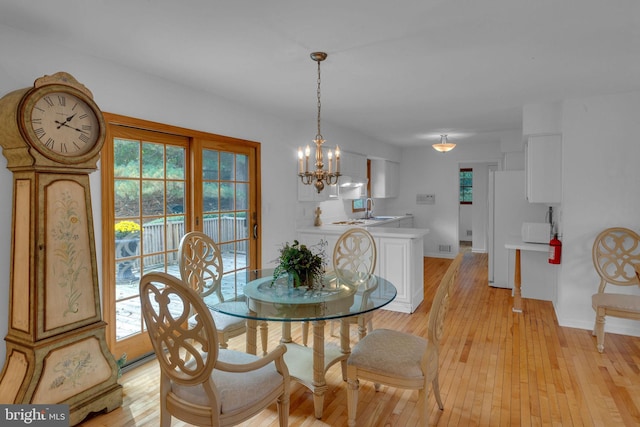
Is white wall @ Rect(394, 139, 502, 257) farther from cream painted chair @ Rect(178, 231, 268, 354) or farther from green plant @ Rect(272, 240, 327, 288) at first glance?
green plant @ Rect(272, 240, 327, 288)

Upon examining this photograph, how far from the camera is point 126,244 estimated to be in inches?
122

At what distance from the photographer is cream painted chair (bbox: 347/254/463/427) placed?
2.07 meters

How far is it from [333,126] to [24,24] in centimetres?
370

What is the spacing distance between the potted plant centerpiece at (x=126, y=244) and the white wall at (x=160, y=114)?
0.72 ft

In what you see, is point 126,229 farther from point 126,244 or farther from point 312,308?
point 312,308

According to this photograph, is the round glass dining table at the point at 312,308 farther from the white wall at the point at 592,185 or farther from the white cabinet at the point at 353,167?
the white cabinet at the point at 353,167

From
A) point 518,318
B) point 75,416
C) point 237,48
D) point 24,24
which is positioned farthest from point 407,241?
point 24,24

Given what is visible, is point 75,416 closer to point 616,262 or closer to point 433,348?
point 433,348

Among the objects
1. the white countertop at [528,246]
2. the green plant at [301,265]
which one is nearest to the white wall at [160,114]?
the green plant at [301,265]

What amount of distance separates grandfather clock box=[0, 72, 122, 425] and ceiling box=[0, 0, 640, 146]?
0.49 meters

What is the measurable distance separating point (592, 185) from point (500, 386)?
93.2 inches

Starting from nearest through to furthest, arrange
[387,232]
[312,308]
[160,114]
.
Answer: [312,308] < [160,114] < [387,232]

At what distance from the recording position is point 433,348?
83.6 inches

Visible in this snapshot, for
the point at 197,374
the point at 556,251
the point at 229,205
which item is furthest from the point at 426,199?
the point at 197,374
